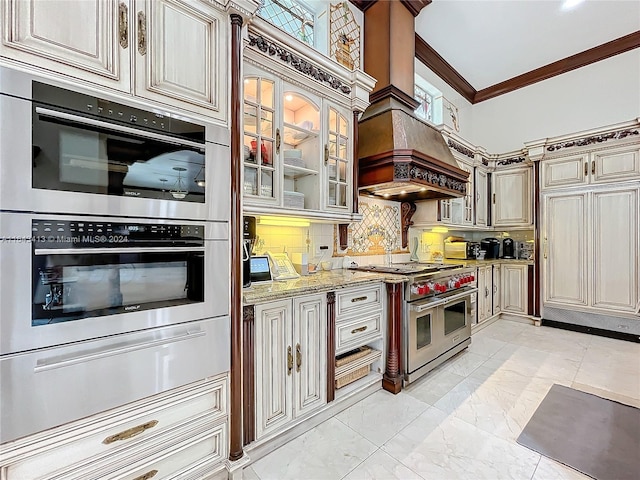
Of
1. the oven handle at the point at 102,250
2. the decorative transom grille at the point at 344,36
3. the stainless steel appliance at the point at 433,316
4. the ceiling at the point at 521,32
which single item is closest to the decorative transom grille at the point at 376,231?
the stainless steel appliance at the point at 433,316

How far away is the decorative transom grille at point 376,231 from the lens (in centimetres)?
308

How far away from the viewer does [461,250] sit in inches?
169

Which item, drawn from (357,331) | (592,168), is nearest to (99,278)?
(357,331)

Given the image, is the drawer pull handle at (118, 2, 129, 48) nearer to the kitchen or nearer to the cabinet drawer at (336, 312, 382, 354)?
the kitchen

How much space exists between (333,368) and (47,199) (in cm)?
177

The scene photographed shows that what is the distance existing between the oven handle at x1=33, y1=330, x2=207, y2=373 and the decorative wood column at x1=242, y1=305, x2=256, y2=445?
0.26 metres

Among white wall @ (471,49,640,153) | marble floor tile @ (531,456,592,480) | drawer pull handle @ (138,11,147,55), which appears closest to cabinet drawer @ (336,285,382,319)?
marble floor tile @ (531,456,592,480)

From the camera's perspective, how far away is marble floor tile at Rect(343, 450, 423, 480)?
153 cm

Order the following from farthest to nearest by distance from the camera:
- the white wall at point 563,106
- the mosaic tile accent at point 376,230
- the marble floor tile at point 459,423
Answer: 1. the white wall at point 563,106
2. the mosaic tile accent at point 376,230
3. the marble floor tile at point 459,423

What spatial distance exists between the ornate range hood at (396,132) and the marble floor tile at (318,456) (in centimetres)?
192

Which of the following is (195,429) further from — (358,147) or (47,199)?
(358,147)

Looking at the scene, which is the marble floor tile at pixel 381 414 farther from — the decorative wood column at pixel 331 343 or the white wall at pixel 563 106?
the white wall at pixel 563 106

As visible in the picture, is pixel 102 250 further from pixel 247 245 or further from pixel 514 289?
pixel 514 289

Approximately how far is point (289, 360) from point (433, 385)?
57.4 inches
